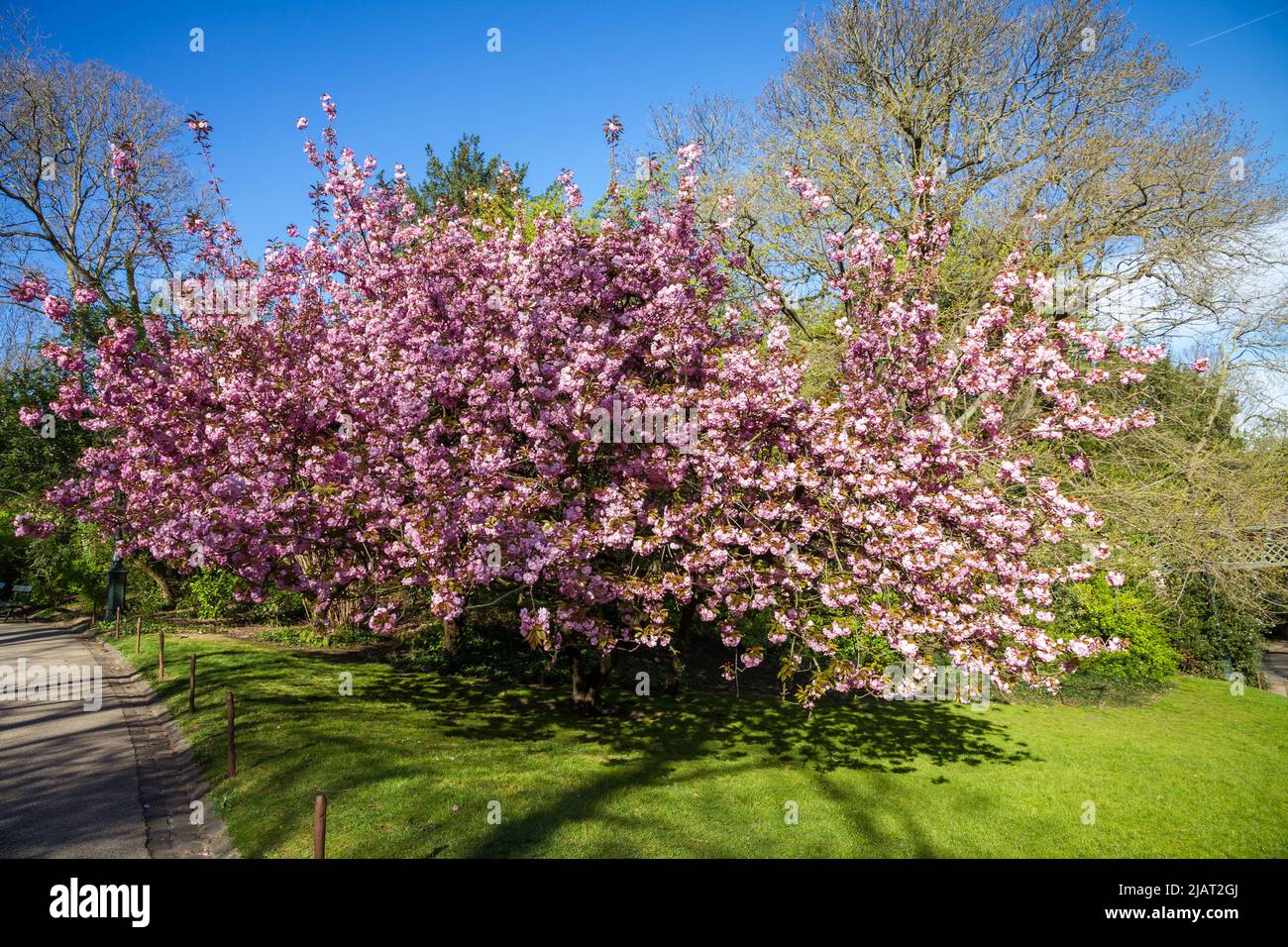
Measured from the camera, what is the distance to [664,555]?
8.23 metres

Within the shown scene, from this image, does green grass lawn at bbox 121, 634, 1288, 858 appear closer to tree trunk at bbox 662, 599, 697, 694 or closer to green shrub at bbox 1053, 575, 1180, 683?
tree trunk at bbox 662, 599, 697, 694

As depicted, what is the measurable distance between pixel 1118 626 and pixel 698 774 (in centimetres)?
1334

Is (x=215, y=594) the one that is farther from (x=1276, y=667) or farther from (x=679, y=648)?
(x=1276, y=667)

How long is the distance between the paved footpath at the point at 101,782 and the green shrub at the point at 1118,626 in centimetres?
1733

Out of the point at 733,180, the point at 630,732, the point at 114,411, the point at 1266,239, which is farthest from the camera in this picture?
the point at 733,180

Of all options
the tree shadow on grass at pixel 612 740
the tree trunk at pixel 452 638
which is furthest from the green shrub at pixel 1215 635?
the tree trunk at pixel 452 638

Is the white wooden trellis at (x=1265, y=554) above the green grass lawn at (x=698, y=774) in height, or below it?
above

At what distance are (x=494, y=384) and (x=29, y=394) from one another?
19.8 m

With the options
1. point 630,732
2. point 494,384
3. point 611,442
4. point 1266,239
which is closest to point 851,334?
point 611,442

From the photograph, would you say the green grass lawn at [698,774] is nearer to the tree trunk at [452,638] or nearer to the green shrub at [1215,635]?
the tree trunk at [452,638]

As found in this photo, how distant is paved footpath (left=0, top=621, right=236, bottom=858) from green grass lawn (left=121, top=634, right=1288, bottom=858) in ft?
1.17

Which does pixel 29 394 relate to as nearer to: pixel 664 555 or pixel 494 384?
pixel 494 384

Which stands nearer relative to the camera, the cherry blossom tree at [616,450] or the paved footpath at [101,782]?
the paved footpath at [101,782]

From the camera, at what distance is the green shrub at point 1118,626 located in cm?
1692
